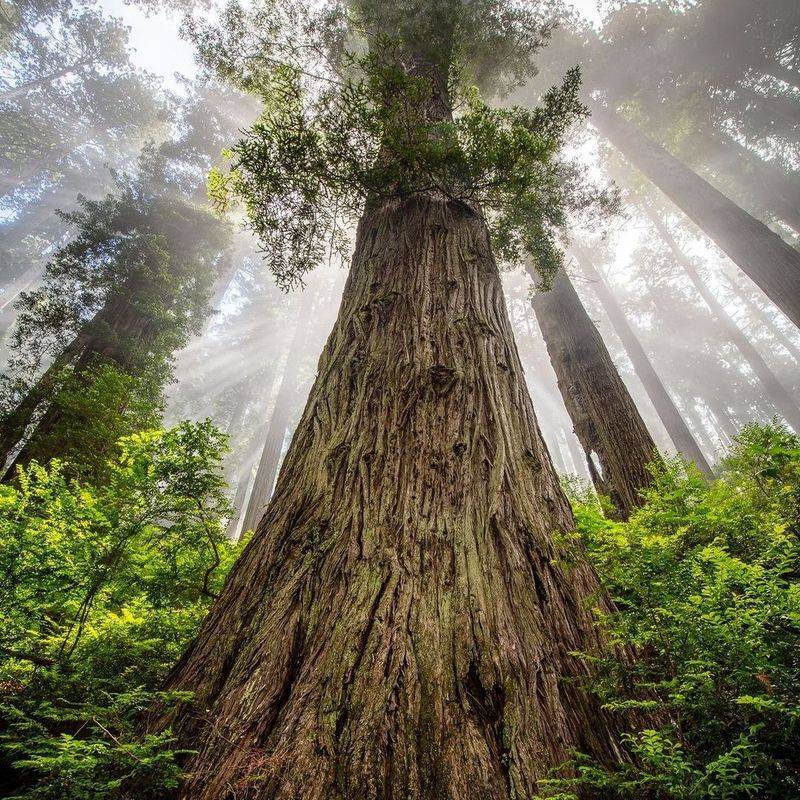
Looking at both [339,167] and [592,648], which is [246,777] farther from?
[339,167]

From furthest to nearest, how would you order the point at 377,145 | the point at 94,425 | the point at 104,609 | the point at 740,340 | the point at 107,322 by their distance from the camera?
the point at 740,340 < the point at 107,322 < the point at 94,425 < the point at 377,145 < the point at 104,609

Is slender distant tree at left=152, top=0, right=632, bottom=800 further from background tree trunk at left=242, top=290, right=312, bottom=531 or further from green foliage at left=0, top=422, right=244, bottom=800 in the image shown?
background tree trunk at left=242, top=290, right=312, bottom=531

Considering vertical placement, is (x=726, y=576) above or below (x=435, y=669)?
above

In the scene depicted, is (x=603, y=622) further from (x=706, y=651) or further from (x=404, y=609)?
(x=404, y=609)

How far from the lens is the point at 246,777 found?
1.08 m

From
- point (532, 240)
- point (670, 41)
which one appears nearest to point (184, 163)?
point (532, 240)

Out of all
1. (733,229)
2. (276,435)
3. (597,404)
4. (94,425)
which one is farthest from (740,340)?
(94,425)

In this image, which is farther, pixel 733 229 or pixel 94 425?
pixel 733 229

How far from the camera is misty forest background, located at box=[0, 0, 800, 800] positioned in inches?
41.6

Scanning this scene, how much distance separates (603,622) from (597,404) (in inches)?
165

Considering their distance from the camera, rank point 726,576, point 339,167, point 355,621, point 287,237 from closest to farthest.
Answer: point 726,576
point 355,621
point 339,167
point 287,237

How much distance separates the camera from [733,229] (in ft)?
24.8

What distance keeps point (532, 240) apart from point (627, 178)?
14.5 meters

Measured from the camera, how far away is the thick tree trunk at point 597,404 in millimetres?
4484
